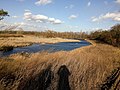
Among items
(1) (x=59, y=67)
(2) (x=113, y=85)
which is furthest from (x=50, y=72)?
(2) (x=113, y=85)

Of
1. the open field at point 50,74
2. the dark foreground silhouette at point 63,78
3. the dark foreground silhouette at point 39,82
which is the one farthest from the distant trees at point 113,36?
the dark foreground silhouette at point 39,82

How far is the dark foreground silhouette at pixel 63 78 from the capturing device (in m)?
7.75

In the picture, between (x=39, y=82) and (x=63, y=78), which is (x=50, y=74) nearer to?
(x=63, y=78)

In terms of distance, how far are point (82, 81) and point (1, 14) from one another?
141 feet

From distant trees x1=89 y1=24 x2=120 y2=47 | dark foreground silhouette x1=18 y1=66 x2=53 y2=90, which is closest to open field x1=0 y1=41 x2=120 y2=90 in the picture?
dark foreground silhouette x1=18 y1=66 x2=53 y2=90

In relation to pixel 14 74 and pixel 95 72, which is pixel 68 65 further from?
pixel 14 74

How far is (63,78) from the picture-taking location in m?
8.66

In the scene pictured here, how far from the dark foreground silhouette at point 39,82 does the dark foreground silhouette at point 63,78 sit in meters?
0.40

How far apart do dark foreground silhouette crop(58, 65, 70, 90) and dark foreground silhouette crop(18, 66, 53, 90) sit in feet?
1.32

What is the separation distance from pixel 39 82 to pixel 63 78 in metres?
1.18

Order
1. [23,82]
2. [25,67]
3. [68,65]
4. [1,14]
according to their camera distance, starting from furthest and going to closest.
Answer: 1. [1,14]
2. [68,65]
3. [25,67]
4. [23,82]

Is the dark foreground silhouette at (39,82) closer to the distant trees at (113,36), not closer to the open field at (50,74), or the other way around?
the open field at (50,74)

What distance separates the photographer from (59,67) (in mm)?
10055

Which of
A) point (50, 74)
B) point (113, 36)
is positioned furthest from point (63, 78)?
point (113, 36)
